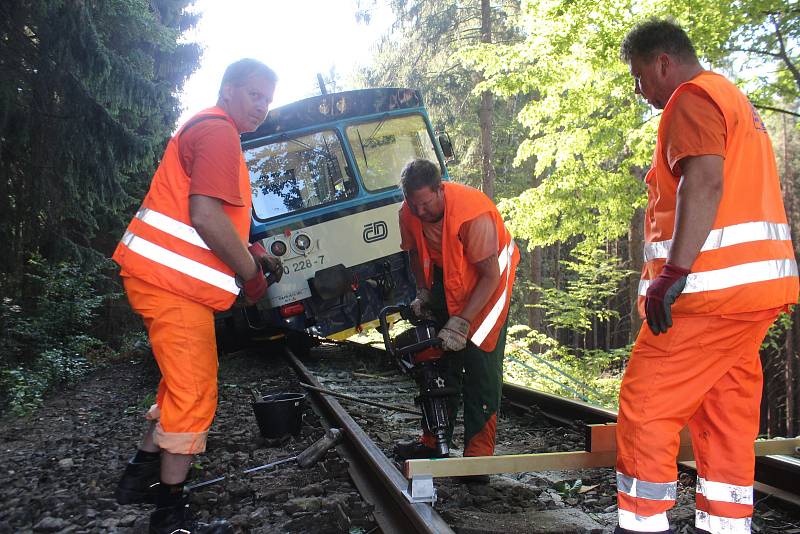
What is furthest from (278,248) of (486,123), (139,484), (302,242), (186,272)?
(486,123)

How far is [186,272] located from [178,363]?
37cm

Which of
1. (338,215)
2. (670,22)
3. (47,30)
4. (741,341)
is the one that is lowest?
(741,341)

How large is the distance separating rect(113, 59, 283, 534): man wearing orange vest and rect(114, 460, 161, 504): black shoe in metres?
0.15

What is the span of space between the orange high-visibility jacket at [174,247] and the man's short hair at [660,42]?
1.73 meters

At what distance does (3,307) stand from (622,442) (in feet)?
29.7

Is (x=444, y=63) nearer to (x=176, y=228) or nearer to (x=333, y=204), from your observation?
(x=333, y=204)

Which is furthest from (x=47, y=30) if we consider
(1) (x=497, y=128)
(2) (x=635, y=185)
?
(1) (x=497, y=128)

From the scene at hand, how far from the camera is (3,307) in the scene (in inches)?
341

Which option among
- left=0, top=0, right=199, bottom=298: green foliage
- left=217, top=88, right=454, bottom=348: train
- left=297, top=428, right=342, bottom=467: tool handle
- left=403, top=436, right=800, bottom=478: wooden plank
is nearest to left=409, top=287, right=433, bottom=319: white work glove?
left=297, top=428, right=342, bottom=467: tool handle

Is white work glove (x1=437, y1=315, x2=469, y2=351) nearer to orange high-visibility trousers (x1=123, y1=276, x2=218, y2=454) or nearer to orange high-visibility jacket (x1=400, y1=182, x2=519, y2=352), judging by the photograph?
orange high-visibility jacket (x1=400, y1=182, x2=519, y2=352)

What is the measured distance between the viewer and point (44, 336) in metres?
9.44

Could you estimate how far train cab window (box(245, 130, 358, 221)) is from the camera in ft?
24.6

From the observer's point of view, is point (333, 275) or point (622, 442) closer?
point (622, 442)

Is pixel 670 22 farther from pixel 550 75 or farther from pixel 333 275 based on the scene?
pixel 550 75
